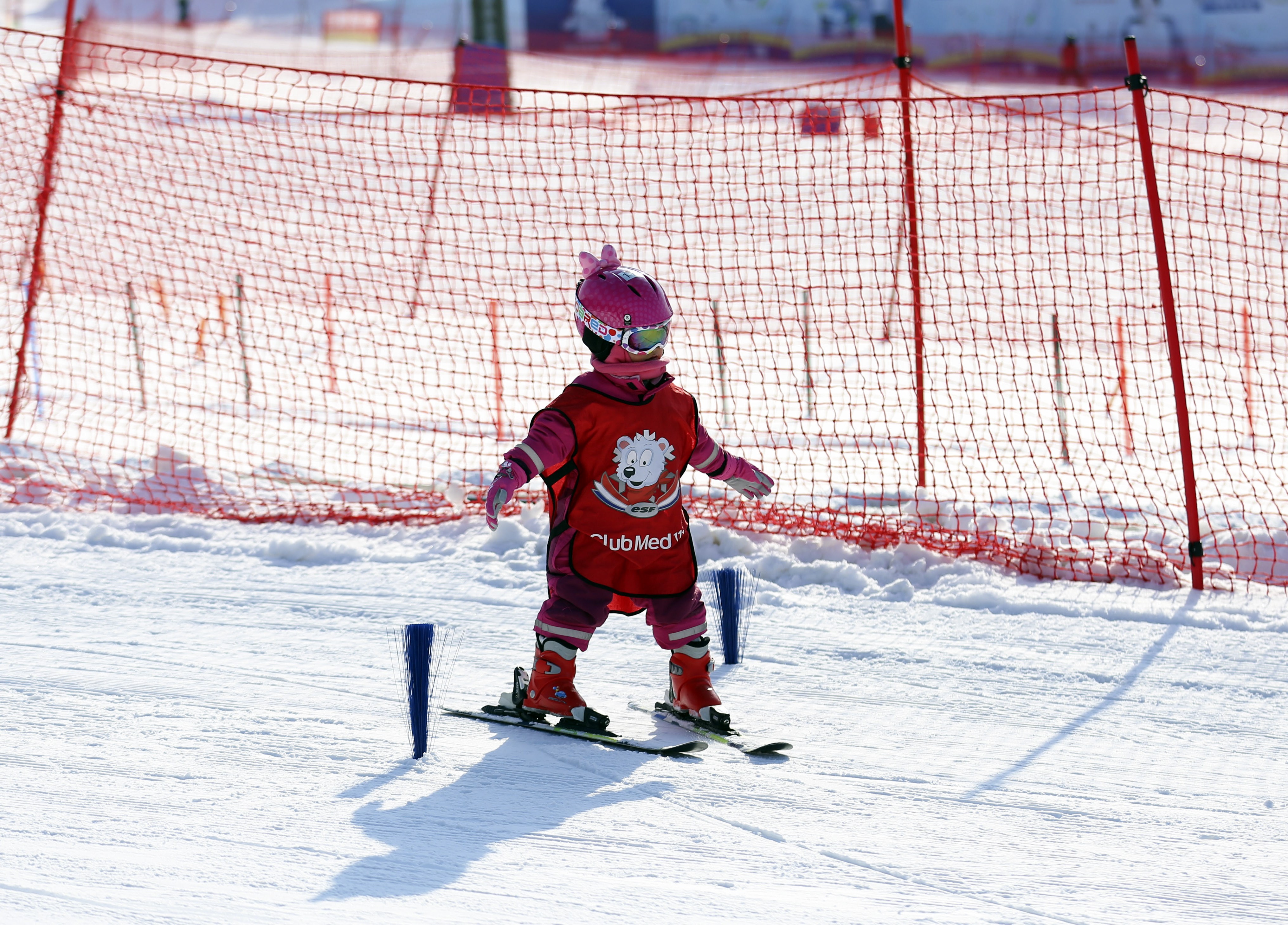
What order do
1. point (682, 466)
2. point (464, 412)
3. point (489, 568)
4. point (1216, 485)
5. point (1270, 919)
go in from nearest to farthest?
point (1270, 919), point (682, 466), point (489, 568), point (1216, 485), point (464, 412)

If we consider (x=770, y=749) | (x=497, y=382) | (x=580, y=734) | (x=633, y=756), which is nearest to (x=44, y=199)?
(x=497, y=382)

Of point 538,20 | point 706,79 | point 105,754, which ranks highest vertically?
point 538,20

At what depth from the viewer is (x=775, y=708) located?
4.36 m

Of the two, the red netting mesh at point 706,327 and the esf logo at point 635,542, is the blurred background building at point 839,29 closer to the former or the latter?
the red netting mesh at point 706,327

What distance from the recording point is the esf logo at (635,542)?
4027 millimetres

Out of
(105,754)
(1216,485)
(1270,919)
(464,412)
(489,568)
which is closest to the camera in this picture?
(1270,919)

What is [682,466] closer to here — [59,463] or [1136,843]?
[1136,843]

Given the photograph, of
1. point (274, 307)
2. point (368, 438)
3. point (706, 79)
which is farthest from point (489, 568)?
point (706, 79)

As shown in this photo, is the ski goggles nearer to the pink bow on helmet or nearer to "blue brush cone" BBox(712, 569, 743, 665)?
the pink bow on helmet

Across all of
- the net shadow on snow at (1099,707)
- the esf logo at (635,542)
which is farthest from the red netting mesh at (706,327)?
the esf logo at (635,542)

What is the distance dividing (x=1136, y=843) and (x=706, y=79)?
20945 mm

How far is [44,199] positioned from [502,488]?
4.69 m

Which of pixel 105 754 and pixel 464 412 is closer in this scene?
pixel 105 754

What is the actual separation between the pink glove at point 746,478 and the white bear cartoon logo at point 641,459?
0.38 metres
